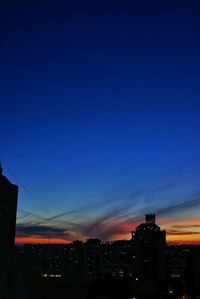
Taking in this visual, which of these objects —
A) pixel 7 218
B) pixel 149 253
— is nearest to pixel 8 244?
pixel 7 218

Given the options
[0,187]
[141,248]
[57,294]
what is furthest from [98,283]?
[141,248]

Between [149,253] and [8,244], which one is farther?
[149,253]

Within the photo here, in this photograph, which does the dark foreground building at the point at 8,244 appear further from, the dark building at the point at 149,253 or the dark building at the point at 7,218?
the dark building at the point at 149,253

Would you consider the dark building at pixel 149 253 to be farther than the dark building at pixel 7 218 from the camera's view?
Yes

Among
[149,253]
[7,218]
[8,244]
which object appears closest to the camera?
[8,244]

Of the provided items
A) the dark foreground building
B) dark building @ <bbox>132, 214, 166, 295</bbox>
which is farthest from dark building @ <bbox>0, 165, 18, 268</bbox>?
dark building @ <bbox>132, 214, 166, 295</bbox>

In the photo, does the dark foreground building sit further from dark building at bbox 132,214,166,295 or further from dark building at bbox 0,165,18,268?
dark building at bbox 132,214,166,295

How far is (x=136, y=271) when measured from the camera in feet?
537

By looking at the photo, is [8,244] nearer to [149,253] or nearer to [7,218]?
[7,218]

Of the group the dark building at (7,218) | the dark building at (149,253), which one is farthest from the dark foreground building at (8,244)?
the dark building at (149,253)

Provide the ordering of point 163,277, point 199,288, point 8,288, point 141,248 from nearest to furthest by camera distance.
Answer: point 8,288 → point 199,288 → point 163,277 → point 141,248

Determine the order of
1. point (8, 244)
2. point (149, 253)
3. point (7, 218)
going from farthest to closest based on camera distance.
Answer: point (149, 253), point (7, 218), point (8, 244)

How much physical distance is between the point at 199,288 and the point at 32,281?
303ft

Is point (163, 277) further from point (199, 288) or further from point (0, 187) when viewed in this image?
point (0, 187)
